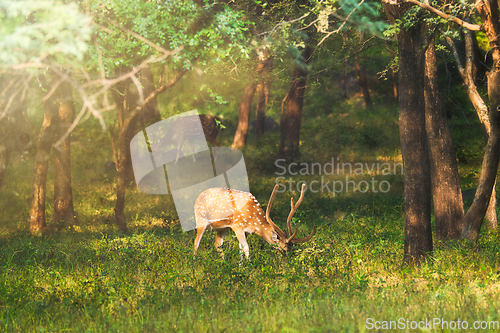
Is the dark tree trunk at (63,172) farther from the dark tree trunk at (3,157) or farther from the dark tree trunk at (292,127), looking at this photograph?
the dark tree trunk at (292,127)

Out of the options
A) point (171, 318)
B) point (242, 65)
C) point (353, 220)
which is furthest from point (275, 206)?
point (171, 318)

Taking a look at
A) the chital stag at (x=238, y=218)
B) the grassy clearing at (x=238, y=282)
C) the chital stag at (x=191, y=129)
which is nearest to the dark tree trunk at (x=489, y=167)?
the grassy clearing at (x=238, y=282)

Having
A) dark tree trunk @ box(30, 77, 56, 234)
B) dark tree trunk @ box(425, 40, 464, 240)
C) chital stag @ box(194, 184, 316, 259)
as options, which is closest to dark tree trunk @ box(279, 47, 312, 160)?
dark tree trunk @ box(425, 40, 464, 240)

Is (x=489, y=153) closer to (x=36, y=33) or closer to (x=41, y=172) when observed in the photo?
(x=36, y=33)

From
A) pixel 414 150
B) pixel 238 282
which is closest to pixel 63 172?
pixel 238 282

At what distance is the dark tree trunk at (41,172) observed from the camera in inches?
497

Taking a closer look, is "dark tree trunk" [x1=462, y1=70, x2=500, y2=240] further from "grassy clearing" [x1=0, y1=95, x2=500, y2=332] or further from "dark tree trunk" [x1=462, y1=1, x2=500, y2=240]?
"grassy clearing" [x1=0, y1=95, x2=500, y2=332]

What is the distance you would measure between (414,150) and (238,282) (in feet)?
12.3

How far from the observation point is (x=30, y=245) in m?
10.3

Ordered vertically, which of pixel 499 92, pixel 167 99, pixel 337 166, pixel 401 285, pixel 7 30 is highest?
pixel 167 99

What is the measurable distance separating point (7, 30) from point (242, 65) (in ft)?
22.3

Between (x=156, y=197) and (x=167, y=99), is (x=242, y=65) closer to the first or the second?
(x=156, y=197)

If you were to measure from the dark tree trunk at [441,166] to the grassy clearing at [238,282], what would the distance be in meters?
0.73

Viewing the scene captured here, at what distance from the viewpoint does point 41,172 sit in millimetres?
12766
